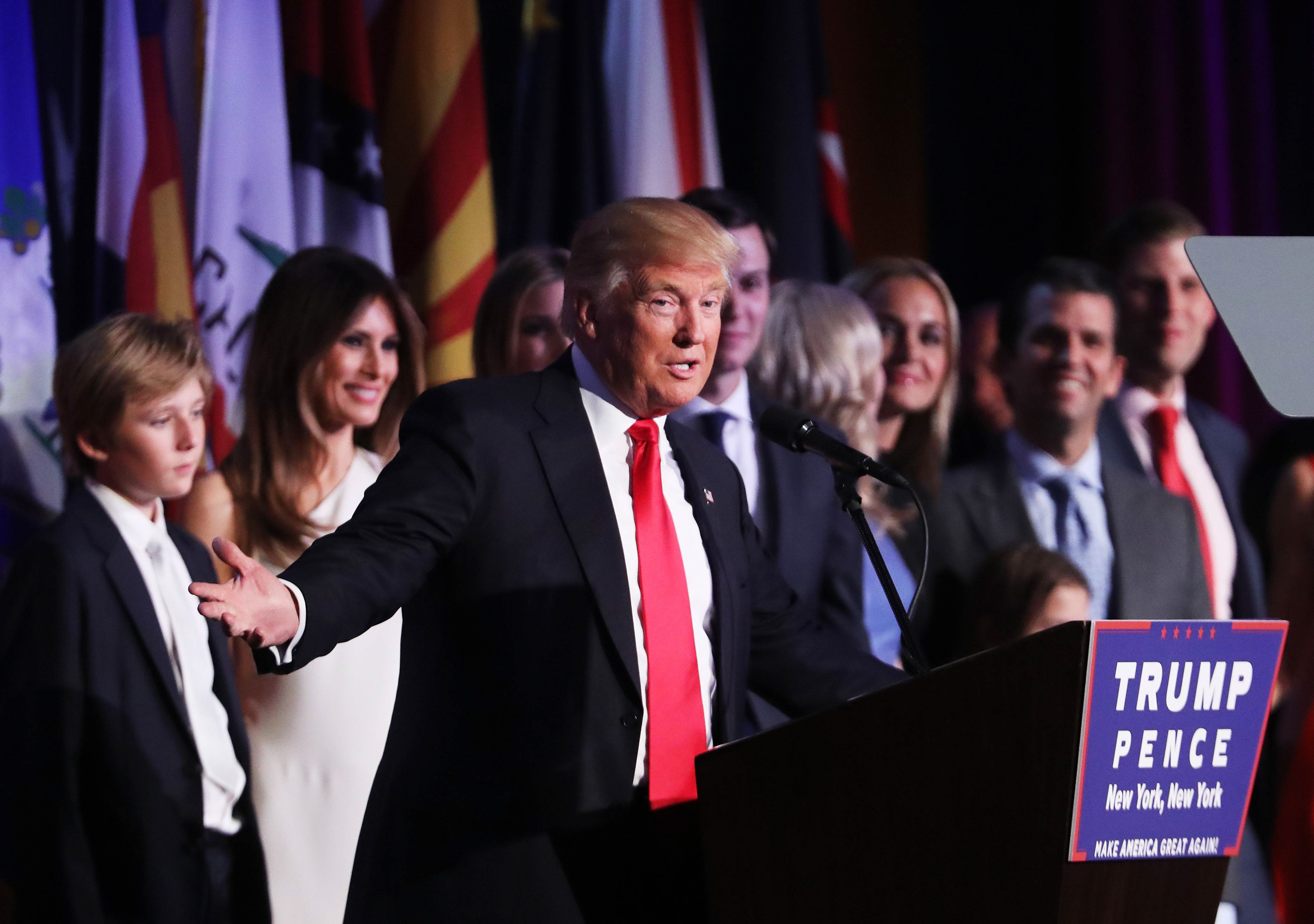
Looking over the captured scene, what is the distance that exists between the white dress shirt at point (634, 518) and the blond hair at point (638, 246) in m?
0.11

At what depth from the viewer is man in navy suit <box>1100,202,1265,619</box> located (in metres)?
3.95

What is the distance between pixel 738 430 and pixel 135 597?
1.32 meters

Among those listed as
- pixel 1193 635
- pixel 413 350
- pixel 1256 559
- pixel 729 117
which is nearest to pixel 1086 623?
pixel 1193 635

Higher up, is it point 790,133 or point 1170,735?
point 790,133

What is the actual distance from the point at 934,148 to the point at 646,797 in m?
4.38

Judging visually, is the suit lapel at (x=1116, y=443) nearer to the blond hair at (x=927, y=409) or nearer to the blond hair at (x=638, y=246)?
the blond hair at (x=927, y=409)

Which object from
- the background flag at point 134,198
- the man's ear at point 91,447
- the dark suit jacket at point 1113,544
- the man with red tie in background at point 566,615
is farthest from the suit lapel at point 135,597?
the dark suit jacket at point 1113,544

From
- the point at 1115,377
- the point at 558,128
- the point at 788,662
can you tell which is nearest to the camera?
the point at 788,662

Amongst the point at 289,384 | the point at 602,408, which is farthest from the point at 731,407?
the point at 602,408

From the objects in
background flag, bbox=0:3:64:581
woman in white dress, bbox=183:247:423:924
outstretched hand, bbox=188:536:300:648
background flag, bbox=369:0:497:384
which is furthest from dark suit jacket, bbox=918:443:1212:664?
outstretched hand, bbox=188:536:300:648

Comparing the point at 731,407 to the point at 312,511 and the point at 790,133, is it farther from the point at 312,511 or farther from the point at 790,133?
the point at 790,133

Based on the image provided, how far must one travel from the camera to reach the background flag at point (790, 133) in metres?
5.10

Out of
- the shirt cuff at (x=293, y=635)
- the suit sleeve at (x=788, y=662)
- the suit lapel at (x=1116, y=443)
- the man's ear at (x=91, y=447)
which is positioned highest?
the man's ear at (x=91, y=447)

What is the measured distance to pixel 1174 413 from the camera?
4062 mm
